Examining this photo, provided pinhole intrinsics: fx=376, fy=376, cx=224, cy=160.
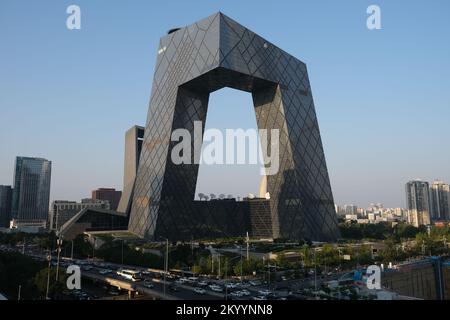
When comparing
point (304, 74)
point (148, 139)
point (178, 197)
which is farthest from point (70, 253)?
point (304, 74)

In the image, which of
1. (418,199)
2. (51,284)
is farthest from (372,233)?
(418,199)

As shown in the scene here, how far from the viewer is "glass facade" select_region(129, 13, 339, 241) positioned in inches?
3260

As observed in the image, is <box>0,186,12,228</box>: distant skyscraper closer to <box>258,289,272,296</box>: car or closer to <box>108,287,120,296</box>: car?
<box>108,287,120,296</box>: car

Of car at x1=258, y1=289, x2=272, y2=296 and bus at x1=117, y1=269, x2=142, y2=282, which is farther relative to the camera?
bus at x1=117, y1=269, x2=142, y2=282

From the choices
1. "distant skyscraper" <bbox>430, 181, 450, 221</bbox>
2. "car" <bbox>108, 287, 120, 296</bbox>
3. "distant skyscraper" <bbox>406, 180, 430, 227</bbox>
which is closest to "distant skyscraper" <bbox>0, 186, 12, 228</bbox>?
"car" <bbox>108, 287, 120, 296</bbox>

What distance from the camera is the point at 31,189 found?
7382 inches

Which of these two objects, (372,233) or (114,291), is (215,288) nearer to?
(114,291)

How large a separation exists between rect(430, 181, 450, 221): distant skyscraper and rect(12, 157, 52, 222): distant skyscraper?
193367 mm

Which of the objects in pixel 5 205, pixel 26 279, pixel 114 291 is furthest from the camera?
pixel 5 205

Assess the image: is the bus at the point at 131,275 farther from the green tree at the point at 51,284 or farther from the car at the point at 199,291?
the car at the point at 199,291

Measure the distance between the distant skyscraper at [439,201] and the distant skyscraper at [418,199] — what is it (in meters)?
9.96

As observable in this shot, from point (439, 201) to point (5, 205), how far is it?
21727cm
